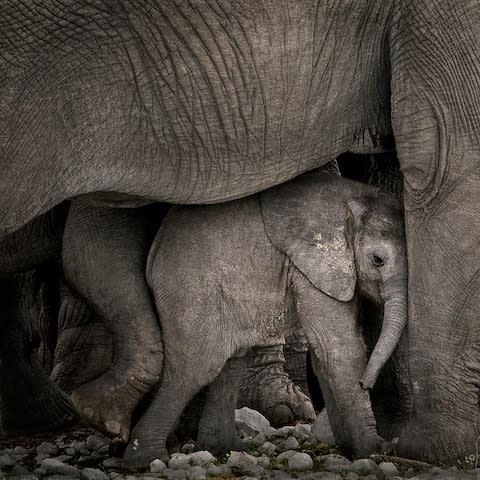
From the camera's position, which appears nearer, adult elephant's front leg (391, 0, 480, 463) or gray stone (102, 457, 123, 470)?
adult elephant's front leg (391, 0, 480, 463)

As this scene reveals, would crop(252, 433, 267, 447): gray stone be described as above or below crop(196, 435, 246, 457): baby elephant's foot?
above

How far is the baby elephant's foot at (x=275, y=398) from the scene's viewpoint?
654 centimetres

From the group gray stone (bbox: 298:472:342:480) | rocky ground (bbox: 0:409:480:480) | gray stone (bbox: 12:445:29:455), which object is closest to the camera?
gray stone (bbox: 298:472:342:480)

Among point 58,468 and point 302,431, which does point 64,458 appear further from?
point 302,431

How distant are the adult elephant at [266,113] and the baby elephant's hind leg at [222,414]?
0.71 metres

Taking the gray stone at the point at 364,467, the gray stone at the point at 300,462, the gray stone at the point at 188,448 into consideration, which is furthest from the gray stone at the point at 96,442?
the gray stone at the point at 364,467

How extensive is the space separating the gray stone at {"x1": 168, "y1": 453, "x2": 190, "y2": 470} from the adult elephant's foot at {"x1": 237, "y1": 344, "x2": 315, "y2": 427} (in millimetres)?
947

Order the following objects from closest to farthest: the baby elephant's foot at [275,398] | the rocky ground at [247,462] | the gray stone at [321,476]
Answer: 1. the gray stone at [321,476]
2. the rocky ground at [247,462]
3. the baby elephant's foot at [275,398]

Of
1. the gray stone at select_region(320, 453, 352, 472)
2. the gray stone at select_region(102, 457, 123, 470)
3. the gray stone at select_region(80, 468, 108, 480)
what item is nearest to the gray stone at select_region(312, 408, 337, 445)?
the gray stone at select_region(320, 453, 352, 472)

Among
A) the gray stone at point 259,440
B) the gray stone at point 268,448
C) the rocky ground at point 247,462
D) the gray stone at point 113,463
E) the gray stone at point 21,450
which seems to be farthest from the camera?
the gray stone at point 21,450

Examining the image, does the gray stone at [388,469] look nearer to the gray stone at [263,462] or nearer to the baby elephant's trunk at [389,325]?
the baby elephant's trunk at [389,325]

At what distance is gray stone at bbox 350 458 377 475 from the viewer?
5.48 metres

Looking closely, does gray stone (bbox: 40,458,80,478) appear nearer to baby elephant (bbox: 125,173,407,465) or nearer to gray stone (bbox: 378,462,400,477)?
baby elephant (bbox: 125,173,407,465)

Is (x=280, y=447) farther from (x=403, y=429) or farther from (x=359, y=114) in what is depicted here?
(x=359, y=114)
